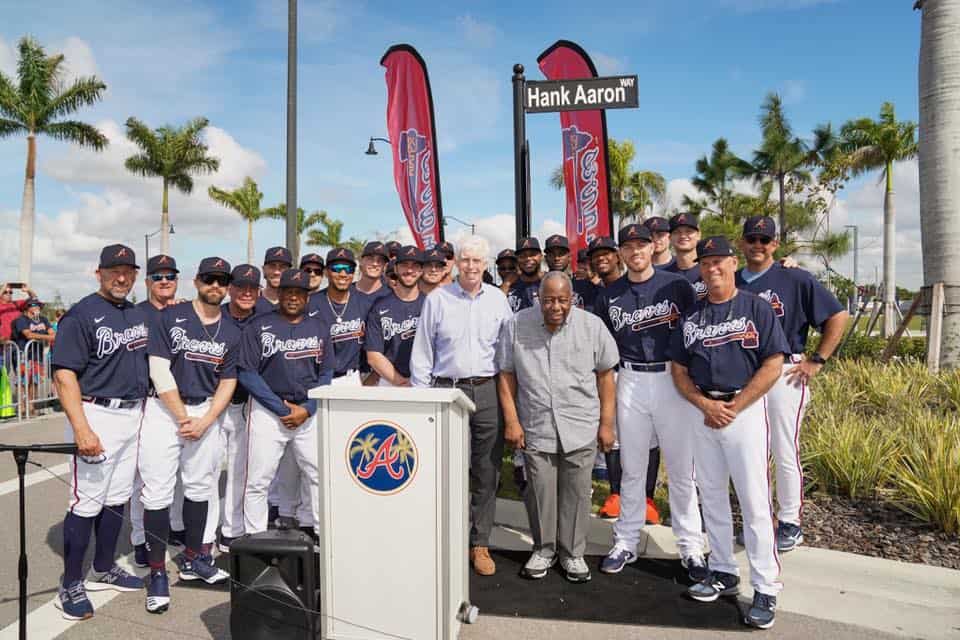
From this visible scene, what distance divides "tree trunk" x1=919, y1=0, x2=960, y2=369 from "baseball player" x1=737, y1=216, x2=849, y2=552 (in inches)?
192

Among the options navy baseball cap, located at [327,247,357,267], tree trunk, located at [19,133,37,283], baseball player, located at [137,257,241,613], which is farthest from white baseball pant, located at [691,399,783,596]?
tree trunk, located at [19,133,37,283]

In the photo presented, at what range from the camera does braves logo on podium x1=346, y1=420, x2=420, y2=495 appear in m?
3.21

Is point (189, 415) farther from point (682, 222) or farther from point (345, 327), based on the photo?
point (682, 222)

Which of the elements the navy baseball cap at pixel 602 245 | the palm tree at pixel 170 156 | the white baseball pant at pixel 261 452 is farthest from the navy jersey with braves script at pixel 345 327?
the palm tree at pixel 170 156

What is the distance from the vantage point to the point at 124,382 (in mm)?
3965

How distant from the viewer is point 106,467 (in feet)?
12.9

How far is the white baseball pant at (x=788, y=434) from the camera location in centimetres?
450

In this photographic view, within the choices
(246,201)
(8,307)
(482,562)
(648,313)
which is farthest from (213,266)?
(246,201)

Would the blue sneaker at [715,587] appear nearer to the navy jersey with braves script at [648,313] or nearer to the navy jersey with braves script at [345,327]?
the navy jersey with braves script at [648,313]

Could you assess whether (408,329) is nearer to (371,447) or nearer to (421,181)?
(371,447)

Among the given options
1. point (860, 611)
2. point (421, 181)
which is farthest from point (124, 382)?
point (421, 181)

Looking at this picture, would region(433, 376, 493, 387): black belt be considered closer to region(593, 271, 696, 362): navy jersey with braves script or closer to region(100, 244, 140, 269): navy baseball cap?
region(593, 271, 696, 362): navy jersey with braves script

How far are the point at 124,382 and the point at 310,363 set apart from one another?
1.13 meters

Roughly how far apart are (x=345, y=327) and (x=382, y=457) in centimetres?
→ 221
